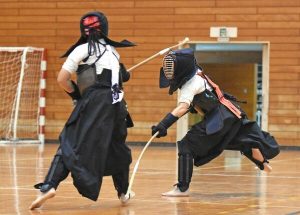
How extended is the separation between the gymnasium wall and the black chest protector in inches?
449

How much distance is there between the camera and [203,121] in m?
8.77

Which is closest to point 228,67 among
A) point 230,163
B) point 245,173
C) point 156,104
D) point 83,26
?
point 156,104

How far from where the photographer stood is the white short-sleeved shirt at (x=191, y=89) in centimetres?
835

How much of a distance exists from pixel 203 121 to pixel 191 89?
54cm

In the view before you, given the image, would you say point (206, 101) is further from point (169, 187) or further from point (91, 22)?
point (91, 22)

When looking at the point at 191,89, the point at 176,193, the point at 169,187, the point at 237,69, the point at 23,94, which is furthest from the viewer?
the point at 237,69

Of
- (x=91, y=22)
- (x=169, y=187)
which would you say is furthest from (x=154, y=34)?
(x=91, y=22)

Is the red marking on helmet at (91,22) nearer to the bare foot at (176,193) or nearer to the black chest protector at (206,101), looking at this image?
the black chest protector at (206,101)

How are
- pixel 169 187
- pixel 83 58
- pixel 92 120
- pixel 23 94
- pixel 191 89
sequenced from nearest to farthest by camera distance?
1. pixel 92 120
2. pixel 83 58
3. pixel 191 89
4. pixel 169 187
5. pixel 23 94

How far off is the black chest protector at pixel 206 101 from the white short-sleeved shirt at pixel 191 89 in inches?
2.8

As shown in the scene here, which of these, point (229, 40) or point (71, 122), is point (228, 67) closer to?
point (229, 40)

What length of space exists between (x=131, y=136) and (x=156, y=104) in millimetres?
1056

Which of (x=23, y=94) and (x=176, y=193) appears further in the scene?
(x=23, y=94)

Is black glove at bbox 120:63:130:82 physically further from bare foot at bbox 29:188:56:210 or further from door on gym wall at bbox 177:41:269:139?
door on gym wall at bbox 177:41:269:139
